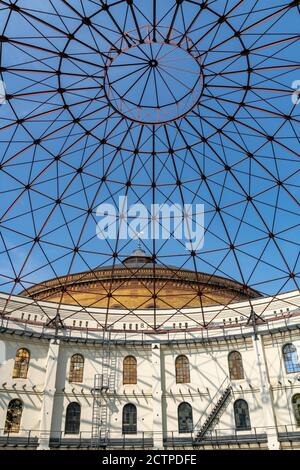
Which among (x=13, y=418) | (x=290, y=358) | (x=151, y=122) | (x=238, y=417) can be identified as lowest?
(x=238, y=417)

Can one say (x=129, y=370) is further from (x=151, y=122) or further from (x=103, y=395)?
(x=151, y=122)

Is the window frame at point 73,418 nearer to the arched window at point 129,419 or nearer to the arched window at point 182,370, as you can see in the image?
the arched window at point 129,419

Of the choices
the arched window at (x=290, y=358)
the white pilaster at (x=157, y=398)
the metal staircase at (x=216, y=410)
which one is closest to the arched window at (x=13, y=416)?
the white pilaster at (x=157, y=398)

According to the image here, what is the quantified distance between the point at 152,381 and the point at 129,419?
3834 mm

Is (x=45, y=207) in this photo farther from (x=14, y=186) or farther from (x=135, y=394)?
(x=135, y=394)

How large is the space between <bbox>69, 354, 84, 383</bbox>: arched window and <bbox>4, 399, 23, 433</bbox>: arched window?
4.83 m

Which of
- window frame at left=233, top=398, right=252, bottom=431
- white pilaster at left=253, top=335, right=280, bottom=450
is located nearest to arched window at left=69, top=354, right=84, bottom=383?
window frame at left=233, top=398, right=252, bottom=431

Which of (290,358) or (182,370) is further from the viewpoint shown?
(182,370)

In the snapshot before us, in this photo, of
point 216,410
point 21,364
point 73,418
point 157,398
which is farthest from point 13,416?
point 216,410

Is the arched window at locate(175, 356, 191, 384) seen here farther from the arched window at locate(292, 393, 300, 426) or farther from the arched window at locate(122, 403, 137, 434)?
the arched window at locate(292, 393, 300, 426)

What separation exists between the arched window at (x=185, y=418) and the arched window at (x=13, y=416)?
1376 centimetres

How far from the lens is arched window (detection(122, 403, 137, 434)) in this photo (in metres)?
35.6

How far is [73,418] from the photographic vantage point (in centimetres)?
3525
